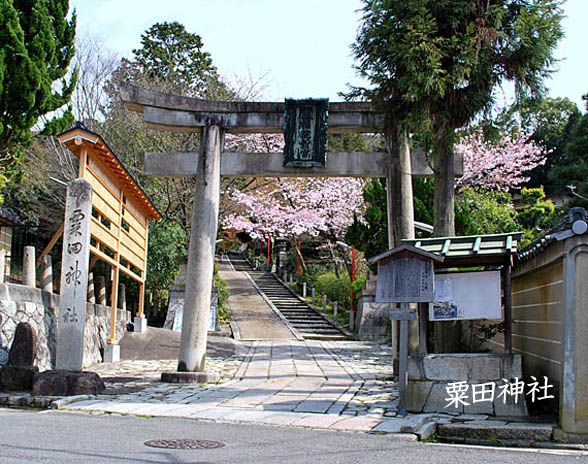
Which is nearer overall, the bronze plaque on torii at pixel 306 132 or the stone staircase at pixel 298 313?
the bronze plaque on torii at pixel 306 132

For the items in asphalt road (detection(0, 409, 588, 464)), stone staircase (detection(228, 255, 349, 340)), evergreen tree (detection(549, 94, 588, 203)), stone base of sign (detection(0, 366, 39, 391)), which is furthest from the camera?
evergreen tree (detection(549, 94, 588, 203))

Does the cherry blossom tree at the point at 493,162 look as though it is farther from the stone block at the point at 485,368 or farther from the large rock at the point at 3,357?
the large rock at the point at 3,357

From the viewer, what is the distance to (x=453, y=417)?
8062 mm

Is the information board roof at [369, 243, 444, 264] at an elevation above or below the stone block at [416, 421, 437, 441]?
above

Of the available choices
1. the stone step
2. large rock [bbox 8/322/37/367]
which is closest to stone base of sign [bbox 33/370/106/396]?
large rock [bbox 8/322/37/367]

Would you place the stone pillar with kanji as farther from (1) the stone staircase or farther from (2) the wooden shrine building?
(1) the stone staircase

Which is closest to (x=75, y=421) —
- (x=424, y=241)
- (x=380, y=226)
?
(x=424, y=241)

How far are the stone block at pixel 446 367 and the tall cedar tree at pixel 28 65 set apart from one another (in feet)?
33.4

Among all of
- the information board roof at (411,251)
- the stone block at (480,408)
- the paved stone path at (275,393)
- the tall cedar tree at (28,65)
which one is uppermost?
the tall cedar tree at (28,65)

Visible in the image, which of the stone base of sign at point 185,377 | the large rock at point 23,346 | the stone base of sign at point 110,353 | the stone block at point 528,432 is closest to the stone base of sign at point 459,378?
the stone block at point 528,432

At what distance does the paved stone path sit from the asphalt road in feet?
2.23

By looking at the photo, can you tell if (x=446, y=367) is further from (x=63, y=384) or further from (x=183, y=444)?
(x=63, y=384)

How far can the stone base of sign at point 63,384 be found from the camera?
969 centimetres

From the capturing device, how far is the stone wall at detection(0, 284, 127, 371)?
1095 cm
